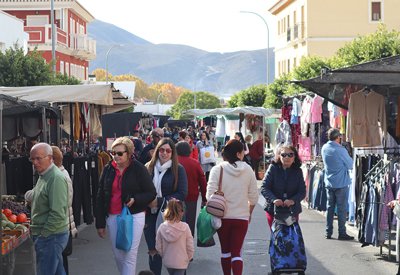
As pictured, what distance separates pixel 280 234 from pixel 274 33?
165 ft

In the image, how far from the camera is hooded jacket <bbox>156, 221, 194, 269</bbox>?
5.82m

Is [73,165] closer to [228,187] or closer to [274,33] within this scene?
[228,187]

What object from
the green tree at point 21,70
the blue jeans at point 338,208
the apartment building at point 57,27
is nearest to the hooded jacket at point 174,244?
the blue jeans at point 338,208

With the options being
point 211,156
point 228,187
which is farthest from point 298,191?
point 211,156

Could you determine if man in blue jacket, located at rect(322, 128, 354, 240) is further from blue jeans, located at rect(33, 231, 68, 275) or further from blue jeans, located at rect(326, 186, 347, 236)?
blue jeans, located at rect(33, 231, 68, 275)

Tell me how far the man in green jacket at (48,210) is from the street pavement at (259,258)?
72.0 inches

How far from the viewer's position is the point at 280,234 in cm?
681

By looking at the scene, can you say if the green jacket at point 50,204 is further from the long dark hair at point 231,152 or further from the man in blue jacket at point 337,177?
the man in blue jacket at point 337,177

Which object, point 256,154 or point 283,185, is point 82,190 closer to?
point 283,185

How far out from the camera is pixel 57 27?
1596 inches

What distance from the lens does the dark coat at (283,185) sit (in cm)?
695

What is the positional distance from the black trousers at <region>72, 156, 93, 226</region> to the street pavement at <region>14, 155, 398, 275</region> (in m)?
0.50

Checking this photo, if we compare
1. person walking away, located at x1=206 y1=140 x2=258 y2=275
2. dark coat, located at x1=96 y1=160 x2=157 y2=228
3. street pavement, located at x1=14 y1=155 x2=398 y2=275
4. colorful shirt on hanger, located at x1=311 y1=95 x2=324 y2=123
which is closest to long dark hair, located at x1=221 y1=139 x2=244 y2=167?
person walking away, located at x1=206 y1=140 x2=258 y2=275

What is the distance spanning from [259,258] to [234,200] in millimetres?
2242
